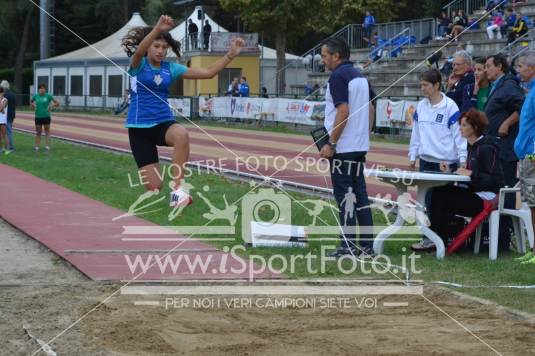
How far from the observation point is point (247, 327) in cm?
663

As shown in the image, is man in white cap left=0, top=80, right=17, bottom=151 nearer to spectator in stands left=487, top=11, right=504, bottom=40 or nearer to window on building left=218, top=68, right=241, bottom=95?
spectator in stands left=487, top=11, right=504, bottom=40

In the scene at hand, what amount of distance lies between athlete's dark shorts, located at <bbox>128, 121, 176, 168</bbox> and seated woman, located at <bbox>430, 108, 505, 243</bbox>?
11.3ft

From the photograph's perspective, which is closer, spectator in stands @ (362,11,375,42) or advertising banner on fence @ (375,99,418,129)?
advertising banner on fence @ (375,99,418,129)

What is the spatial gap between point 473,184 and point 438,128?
0.78 meters

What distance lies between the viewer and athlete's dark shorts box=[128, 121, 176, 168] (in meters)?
11.7

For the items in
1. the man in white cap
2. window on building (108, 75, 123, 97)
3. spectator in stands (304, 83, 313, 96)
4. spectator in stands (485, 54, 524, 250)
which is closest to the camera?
spectator in stands (485, 54, 524, 250)

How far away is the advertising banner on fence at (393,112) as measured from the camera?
2993 centimetres

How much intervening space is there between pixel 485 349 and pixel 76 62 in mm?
57872

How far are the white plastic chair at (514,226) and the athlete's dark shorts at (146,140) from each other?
12.8 feet

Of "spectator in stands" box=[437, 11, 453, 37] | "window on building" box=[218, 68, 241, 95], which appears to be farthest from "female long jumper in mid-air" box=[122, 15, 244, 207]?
"window on building" box=[218, 68, 241, 95]

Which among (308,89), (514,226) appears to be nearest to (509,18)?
(308,89)

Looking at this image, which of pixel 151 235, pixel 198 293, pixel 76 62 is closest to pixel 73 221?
pixel 151 235

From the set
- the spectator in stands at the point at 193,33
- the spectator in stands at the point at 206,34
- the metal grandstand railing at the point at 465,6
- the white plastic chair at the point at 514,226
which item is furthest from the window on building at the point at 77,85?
the white plastic chair at the point at 514,226

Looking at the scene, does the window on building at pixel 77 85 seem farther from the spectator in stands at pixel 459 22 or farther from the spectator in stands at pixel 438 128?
the spectator in stands at pixel 438 128
